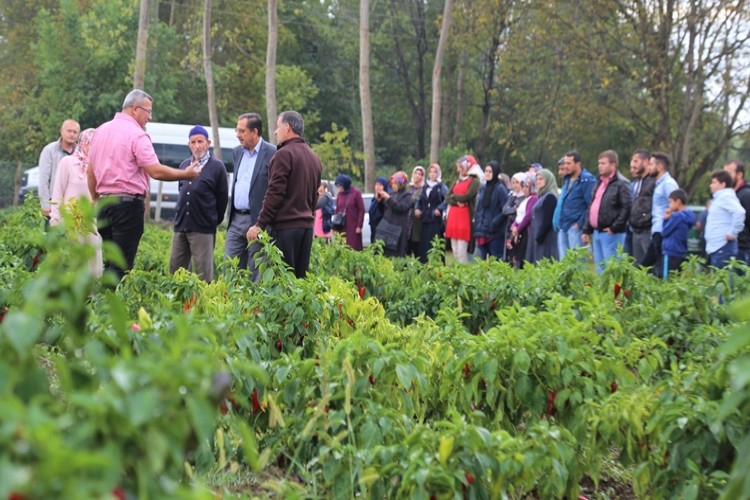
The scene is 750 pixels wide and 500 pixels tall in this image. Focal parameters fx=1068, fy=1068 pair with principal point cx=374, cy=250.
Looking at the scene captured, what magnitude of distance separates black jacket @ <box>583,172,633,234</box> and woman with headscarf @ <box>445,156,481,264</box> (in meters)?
2.94

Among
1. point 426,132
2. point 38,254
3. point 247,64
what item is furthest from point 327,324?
point 426,132

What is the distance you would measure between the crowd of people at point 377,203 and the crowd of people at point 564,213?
16mm

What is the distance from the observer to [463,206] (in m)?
15.0

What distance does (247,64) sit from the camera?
47.4 meters

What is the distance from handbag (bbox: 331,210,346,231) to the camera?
1625 centimetres

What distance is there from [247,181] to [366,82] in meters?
17.6

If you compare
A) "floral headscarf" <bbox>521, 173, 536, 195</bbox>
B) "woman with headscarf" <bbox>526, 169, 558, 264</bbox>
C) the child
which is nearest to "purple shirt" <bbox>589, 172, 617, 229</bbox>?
the child

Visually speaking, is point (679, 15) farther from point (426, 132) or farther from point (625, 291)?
point (426, 132)

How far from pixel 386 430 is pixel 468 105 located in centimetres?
4765

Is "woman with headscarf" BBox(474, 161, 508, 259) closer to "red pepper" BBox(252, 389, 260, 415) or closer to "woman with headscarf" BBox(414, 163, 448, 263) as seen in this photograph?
"woman with headscarf" BBox(414, 163, 448, 263)

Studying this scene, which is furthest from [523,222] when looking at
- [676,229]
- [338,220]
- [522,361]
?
[522,361]

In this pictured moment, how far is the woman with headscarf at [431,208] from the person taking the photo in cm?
1565

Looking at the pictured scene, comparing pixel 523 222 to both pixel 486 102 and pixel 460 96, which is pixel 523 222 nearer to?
pixel 486 102

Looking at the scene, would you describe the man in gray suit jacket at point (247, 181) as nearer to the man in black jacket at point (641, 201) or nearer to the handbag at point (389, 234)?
the man in black jacket at point (641, 201)
